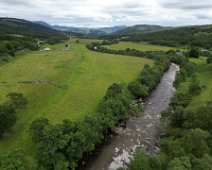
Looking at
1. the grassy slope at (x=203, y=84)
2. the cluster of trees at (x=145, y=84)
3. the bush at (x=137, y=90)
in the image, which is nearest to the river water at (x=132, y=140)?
the bush at (x=137, y=90)

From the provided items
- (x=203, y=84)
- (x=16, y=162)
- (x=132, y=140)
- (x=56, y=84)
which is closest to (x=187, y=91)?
(x=203, y=84)

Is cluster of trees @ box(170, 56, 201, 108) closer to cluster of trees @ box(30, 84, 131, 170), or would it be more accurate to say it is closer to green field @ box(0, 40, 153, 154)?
green field @ box(0, 40, 153, 154)

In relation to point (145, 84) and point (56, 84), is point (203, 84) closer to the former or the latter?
point (145, 84)

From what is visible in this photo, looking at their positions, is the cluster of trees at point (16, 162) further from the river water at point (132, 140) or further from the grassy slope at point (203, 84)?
the grassy slope at point (203, 84)

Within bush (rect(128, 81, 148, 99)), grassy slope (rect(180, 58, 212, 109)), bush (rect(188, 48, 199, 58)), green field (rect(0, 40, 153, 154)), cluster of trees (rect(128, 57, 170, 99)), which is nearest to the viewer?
green field (rect(0, 40, 153, 154))

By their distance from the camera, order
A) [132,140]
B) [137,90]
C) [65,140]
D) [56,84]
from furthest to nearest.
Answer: [56,84] → [137,90] → [132,140] → [65,140]

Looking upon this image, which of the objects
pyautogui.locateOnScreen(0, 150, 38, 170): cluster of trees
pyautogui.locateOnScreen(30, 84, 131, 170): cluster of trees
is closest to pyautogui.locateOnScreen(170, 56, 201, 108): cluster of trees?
pyautogui.locateOnScreen(30, 84, 131, 170): cluster of trees
